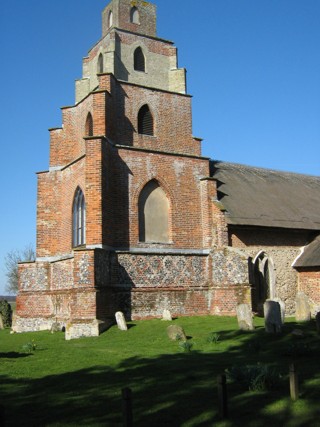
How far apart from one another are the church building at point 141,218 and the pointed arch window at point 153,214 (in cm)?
5

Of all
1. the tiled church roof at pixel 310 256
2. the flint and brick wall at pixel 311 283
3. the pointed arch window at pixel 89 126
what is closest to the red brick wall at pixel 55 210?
the pointed arch window at pixel 89 126

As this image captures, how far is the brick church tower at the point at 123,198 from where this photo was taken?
1973cm

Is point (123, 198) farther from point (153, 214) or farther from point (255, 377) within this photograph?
point (255, 377)

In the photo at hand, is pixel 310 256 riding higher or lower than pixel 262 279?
higher

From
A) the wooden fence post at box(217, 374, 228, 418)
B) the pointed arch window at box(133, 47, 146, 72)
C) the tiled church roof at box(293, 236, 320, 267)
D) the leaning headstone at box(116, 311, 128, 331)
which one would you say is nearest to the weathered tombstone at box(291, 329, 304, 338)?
the leaning headstone at box(116, 311, 128, 331)

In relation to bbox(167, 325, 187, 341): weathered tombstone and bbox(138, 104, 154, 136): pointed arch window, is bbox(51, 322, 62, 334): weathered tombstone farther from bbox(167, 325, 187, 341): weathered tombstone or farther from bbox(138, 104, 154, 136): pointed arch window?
bbox(138, 104, 154, 136): pointed arch window

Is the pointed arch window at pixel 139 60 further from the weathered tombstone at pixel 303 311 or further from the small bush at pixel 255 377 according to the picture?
the small bush at pixel 255 377

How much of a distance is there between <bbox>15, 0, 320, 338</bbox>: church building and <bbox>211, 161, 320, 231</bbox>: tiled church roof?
0.11 metres

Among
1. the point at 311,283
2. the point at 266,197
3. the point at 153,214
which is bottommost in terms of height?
the point at 311,283

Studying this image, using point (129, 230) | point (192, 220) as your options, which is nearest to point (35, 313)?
point (129, 230)

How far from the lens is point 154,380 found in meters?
9.57

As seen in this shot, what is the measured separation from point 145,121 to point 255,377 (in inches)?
659

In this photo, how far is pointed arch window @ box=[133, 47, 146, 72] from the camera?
24469 mm

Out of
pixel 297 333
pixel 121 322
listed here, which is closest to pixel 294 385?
pixel 297 333
